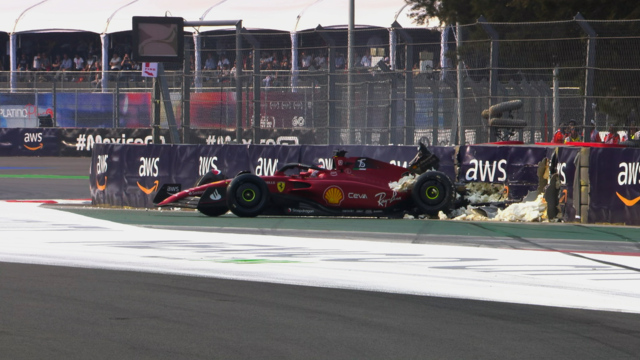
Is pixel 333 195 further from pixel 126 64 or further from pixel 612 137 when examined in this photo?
pixel 126 64

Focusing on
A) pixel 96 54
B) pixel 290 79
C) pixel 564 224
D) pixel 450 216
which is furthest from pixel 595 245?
pixel 96 54

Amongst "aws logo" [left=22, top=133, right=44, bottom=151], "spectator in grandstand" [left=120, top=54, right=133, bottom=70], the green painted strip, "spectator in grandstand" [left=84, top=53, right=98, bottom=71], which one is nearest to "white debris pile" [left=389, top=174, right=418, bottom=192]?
the green painted strip

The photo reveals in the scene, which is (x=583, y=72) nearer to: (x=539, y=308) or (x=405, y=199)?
(x=405, y=199)

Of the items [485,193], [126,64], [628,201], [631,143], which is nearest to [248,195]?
[485,193]

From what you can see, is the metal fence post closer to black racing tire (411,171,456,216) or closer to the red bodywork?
black racing tire (411,171,456,216)

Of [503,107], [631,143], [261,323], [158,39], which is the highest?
[158,39]

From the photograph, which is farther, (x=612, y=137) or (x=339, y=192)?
(x=612, y=137)

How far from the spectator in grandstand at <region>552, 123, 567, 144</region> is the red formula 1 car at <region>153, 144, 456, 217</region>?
2.18 meters

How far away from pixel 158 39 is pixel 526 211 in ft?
22.5

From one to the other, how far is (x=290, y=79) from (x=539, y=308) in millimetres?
10807

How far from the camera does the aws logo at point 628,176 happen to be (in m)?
13.1

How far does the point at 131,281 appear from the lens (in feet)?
28.1

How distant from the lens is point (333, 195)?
46.2ft

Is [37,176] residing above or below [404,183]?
below
